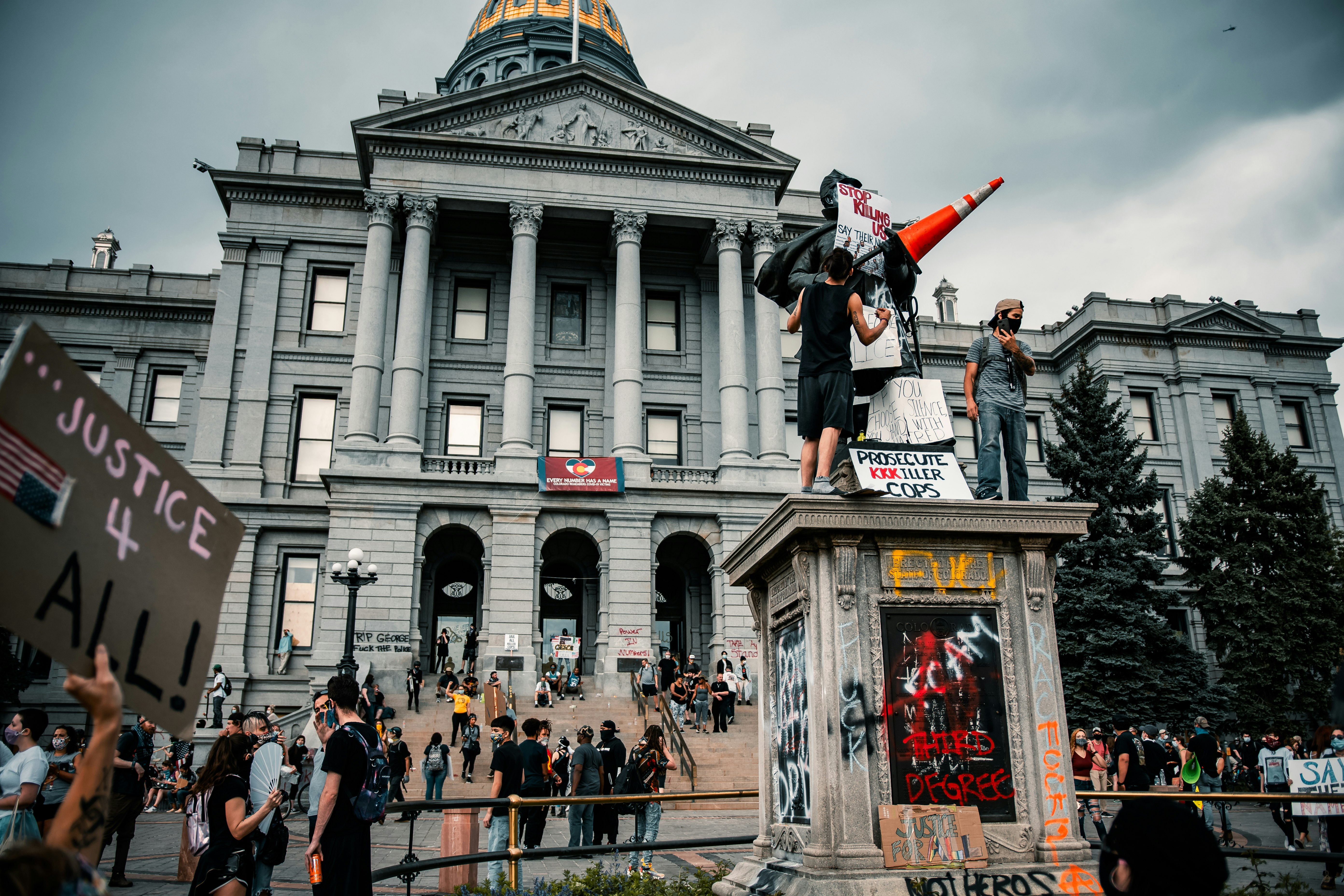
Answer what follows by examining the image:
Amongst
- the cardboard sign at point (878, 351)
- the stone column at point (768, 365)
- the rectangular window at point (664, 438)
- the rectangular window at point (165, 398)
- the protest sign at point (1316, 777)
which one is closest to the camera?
the cardboard sign at point (878, 351)

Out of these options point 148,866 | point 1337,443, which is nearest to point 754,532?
point 148,866

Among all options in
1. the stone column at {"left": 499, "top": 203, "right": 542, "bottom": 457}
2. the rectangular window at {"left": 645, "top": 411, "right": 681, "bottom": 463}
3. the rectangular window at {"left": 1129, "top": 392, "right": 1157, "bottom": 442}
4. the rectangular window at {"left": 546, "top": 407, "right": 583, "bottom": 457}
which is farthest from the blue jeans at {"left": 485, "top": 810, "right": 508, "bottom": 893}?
the rectangular window at {"left": 1129, "top": 392, "right": 1157, "bottom": 442}

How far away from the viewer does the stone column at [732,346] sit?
3369cm

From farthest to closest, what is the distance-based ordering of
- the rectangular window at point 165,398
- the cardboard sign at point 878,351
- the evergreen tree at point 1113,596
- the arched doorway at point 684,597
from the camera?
1. the rectangular window at point 165,398
2. the arched doorway at point 684,597
3. the evergreen tree at point 1113,596
4. the cardboard sign at point 878,351

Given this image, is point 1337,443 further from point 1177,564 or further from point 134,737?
point 134,737

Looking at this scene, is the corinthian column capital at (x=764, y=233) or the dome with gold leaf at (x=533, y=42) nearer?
the corinthian column capital at (x=764, y=233)

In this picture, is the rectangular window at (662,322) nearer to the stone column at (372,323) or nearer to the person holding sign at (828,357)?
the stone column at (372,323)

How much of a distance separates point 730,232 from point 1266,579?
22.5m

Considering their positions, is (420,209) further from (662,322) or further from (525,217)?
(662,322)

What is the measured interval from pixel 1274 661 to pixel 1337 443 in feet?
62.4

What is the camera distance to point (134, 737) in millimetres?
10844

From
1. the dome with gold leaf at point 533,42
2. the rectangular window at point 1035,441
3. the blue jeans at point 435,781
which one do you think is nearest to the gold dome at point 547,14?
the dome with gold leaf at point 533,42

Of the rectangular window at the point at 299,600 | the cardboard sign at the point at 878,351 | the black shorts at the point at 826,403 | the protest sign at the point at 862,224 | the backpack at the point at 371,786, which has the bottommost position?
the backpack at the point at 371,786

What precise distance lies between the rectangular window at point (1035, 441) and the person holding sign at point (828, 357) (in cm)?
4124
